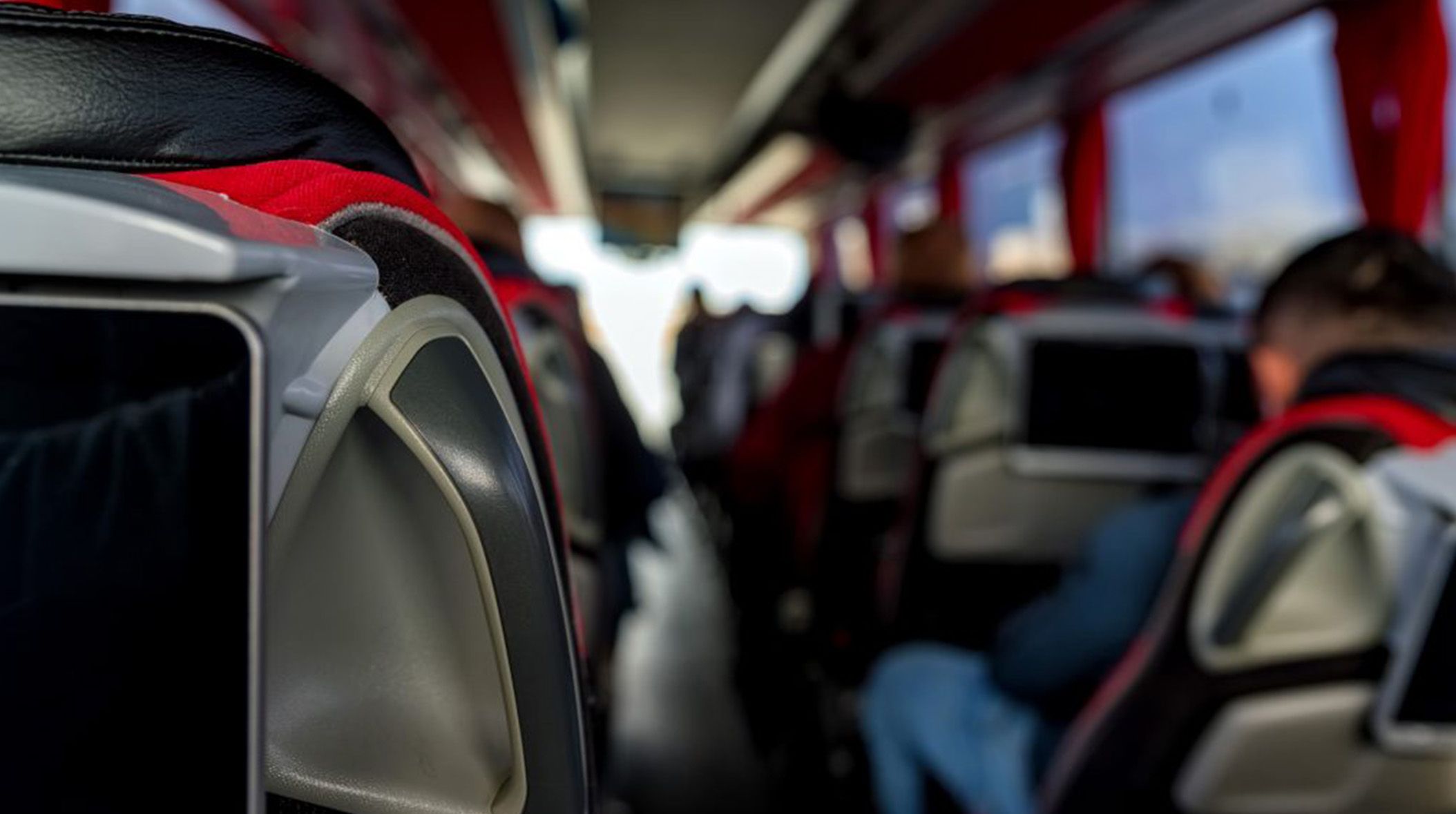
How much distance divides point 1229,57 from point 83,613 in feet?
16.1

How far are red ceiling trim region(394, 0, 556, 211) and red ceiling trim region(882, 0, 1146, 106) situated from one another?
2335mm

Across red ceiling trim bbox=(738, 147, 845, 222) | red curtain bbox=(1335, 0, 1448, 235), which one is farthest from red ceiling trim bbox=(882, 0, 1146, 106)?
red ceiling trim bbox=(738, 147, 845, 222)

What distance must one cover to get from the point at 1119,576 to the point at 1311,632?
32cm

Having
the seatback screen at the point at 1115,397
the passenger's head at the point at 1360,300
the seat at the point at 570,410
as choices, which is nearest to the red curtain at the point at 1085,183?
the seatback screen at the point at 1115,397

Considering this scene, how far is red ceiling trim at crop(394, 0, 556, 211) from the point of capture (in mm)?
5020

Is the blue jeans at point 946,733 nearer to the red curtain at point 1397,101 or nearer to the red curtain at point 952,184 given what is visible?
the red curtain at point 1397,101

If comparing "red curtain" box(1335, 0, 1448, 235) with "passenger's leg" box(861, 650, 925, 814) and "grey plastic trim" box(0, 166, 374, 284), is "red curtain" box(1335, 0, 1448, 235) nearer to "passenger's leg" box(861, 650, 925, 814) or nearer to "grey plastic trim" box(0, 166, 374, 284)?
"passenger's leg" box(861, 650, 925, 814)

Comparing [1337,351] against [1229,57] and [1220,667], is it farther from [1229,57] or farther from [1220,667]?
[1229,57]

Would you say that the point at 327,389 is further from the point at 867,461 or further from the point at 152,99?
the point at 867,461

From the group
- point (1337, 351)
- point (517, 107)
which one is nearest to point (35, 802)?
point (1337, 351)

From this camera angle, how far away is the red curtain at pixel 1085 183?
540 centimetres

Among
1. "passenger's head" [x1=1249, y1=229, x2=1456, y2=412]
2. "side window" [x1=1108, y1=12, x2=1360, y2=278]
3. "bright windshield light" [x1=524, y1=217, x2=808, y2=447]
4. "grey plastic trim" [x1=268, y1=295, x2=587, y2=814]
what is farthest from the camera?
"bright windshield light" [x1=524, y1=217, x2=808, y2=447]

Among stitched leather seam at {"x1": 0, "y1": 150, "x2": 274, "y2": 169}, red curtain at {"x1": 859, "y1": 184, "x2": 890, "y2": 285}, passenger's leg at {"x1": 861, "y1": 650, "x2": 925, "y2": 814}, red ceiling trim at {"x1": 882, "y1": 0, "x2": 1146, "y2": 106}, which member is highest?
red ceiling trim at {"x1": 882, "y1": 0, "x2": 1146, "y2": 106}

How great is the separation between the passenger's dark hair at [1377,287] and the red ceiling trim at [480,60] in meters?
4.40
